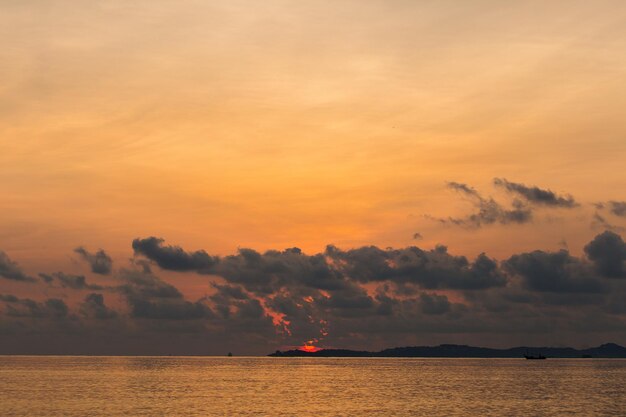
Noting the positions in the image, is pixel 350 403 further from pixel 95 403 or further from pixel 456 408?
pixel 95 403

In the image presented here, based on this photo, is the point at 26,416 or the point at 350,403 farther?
the point at 350,403

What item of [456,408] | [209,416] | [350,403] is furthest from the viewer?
[350,403]

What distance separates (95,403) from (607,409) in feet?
377

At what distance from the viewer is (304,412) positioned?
170 metres

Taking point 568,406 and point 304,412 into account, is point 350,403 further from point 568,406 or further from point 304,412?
point 568,406

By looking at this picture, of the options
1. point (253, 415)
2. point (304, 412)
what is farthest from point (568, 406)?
point (253, 415)

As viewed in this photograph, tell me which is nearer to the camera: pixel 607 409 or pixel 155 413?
pixel 155 413

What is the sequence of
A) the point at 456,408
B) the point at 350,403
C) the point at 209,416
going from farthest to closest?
the point at 350,403 < the point at 456,408 < the point at 209,416

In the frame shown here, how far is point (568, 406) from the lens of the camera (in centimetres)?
18750

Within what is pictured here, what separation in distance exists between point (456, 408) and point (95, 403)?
82153 millimetres

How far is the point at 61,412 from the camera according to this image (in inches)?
6654

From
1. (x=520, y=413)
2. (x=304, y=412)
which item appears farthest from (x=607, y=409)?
(x=304, y=412)

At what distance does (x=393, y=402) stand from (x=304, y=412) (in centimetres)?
3482

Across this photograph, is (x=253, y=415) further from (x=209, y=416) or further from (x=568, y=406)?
(x=568, y=406)
